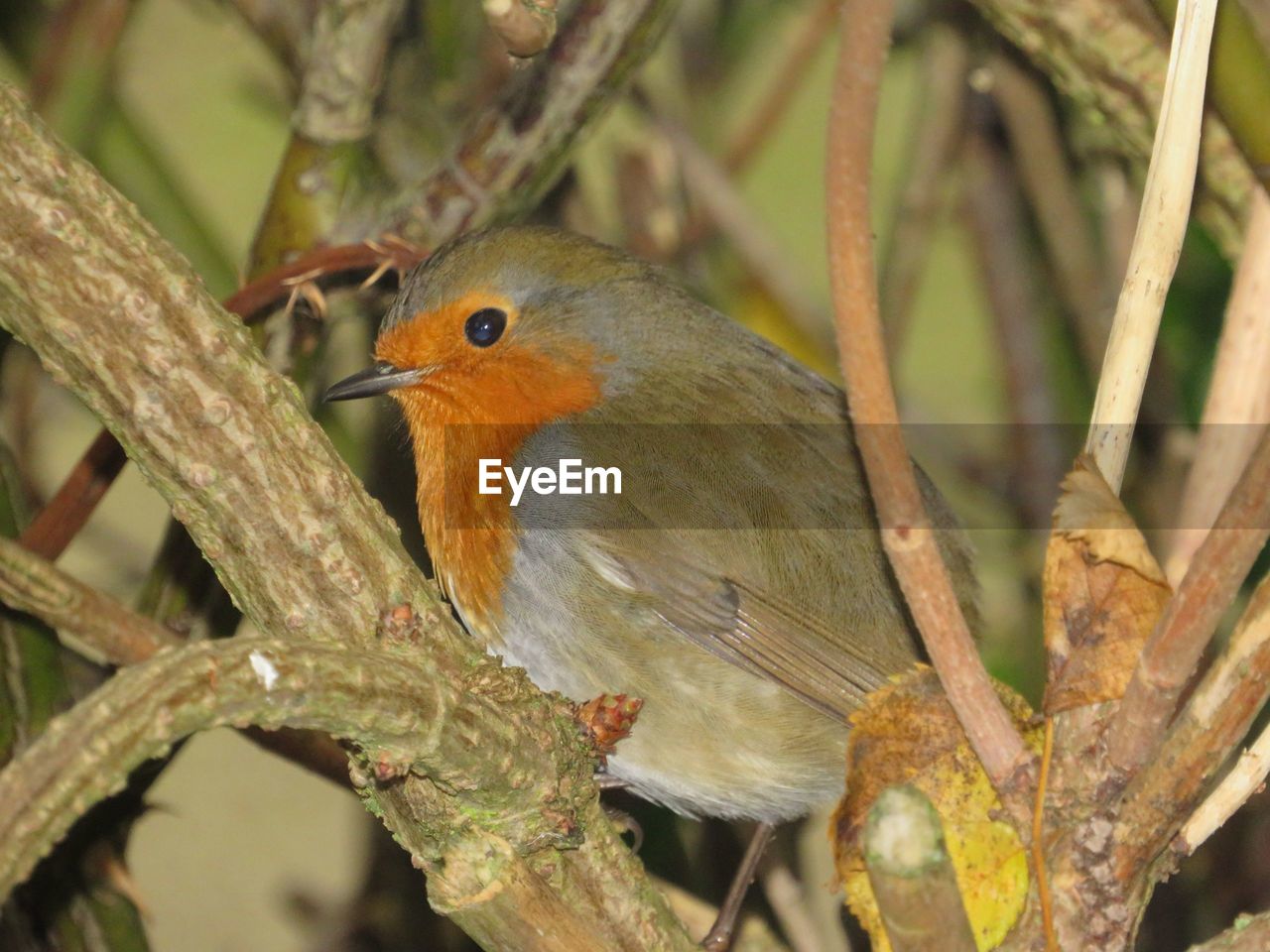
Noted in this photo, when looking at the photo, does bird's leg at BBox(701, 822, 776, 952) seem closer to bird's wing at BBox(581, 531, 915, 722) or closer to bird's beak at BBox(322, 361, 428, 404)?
bird's wing at BBox(581, 531, 915, 722)

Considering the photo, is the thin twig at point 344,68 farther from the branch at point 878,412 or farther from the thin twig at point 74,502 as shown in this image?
the branch at point 878,412

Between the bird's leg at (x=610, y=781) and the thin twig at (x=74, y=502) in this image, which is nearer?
the thin twig at (x=74, y=502)

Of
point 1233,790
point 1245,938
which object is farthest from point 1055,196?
point 1245,938

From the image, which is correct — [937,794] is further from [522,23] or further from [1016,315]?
[1016,315]

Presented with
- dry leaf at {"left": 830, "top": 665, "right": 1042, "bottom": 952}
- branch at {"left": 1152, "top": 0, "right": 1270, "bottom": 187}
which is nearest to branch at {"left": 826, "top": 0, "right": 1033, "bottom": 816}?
dry leaf at {"left": 830, "top": 665, "right": 1042, "bottom": 952}

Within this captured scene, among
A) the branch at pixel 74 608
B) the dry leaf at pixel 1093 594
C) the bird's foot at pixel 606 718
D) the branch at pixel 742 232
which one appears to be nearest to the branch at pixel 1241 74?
the dry leaf at pixel 1093 594

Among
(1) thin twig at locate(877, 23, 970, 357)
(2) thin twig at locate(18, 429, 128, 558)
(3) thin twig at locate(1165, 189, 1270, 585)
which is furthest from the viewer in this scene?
(1) thin twig at locate(877, 23, 970, 357)
